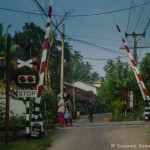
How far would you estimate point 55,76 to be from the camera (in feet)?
145

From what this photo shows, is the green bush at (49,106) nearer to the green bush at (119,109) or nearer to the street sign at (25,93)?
the green bush at (119,109)

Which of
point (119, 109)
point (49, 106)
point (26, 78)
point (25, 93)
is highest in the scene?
point (26, 78)

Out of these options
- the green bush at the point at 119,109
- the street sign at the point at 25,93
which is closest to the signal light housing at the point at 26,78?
the street sign at the point at 25,93

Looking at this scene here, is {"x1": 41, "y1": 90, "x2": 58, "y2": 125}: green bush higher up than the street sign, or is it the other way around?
the street sign

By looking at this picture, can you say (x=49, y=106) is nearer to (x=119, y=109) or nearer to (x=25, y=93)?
(x=119, y=109)

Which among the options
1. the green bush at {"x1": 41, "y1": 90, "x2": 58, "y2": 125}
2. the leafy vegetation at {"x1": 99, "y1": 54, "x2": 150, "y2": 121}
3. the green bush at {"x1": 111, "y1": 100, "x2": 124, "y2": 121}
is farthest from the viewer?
the green bush at {"x1": 111, "y1": 100, "x2": 124, "y2": 121}

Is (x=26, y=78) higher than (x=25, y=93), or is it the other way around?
(x=26, y=78)

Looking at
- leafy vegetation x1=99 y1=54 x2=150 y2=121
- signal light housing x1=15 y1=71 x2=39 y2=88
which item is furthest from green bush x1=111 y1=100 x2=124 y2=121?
signal light housing x1=15 y1=71 x2=39 y2=88

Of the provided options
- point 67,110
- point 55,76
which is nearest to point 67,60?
point 55,76

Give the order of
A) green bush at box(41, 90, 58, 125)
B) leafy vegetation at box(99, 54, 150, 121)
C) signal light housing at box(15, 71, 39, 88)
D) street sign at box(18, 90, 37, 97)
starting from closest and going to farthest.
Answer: signal light housing at box(15, 71, 39, 88) → street sign at box(18, 90, 37, 97) → green bush at box(41, 90, 58, 125) → leafy vegetation at box(99, 54, 150, 121)

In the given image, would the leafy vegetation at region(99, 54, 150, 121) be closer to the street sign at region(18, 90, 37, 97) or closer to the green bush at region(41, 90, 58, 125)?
the green bush at region(41, 90, 58, 125)

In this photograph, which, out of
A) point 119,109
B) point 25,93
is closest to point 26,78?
point 25,93


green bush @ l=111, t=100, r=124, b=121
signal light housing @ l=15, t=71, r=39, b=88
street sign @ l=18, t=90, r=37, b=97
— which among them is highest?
signal light housing @ l=15, t=71, r=39, b=88

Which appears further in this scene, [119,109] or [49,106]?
[119,109]
